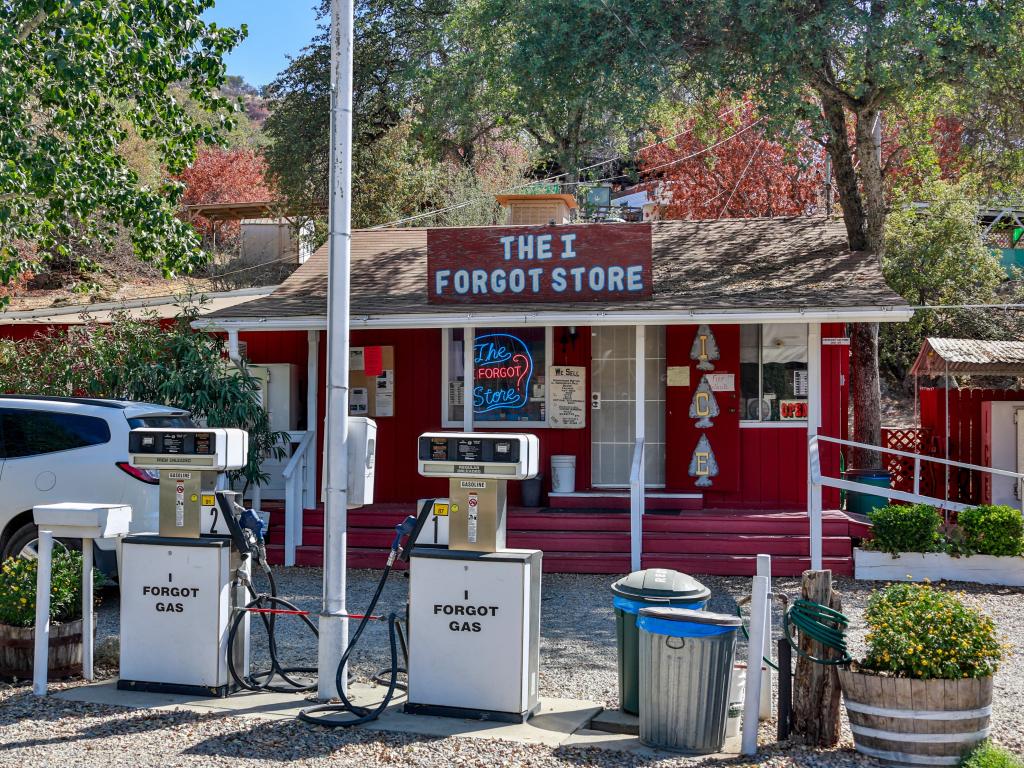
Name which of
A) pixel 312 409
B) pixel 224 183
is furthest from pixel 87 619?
pixel 224 183

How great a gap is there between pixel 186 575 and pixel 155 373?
6.24 metres

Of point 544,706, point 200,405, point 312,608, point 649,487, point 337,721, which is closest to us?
point 337,721

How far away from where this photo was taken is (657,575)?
257 inches

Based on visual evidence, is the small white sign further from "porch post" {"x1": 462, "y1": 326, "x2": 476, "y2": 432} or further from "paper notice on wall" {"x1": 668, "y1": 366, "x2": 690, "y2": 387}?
"porch post" {"x1": 462, "y1": 326, "x2": 476, "y2": 432}

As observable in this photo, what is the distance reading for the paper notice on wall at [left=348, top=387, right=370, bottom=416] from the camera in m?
14.2

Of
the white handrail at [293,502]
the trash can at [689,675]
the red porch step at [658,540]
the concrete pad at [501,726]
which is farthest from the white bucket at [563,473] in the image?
the trash can at [689,675]

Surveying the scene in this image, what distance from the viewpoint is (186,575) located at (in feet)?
A: 22.6

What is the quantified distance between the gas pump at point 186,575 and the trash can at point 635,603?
7.89 feet

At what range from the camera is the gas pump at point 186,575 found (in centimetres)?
683

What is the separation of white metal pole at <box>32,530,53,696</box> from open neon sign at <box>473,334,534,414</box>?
7.17 meters

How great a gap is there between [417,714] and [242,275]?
28142 mm

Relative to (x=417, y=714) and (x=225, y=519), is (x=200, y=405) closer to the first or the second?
(x=225, y=519)

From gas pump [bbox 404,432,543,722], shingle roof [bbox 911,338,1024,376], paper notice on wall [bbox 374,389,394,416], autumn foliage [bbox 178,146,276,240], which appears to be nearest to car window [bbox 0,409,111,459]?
gas pump [bbox 404,432,543,722]

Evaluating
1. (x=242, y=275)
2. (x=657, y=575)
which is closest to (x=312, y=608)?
(x=657, y=575)
